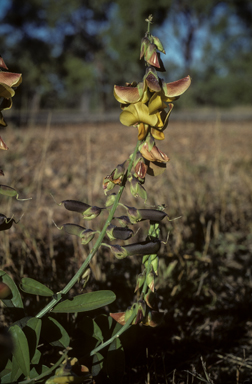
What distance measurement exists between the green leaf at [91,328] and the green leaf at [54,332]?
0.05 metres

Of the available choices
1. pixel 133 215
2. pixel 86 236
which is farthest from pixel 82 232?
pixel 133 215

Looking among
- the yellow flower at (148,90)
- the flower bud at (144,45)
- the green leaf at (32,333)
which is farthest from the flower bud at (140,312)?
the flower bud at (144,45)

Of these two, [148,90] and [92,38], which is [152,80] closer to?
[148,90]

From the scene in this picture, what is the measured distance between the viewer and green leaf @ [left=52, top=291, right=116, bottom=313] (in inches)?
32.9

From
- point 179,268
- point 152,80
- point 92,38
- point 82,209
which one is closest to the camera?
point 152,80

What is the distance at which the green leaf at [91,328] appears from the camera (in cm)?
91

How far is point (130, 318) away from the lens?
81 cm

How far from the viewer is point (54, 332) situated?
0.89m

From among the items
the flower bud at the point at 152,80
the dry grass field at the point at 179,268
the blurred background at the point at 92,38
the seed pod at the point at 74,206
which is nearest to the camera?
the flower bud at the point at 152,80

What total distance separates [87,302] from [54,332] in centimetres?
13

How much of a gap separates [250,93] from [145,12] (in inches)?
389

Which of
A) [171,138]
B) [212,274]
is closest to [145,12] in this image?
[171,138]

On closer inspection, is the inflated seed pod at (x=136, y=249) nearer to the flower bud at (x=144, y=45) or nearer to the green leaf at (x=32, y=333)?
the green leaf at (x=32, y=333)

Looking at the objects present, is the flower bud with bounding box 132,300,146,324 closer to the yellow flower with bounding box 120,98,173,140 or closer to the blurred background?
the yellow flower with bounding box 120,98,173,140
